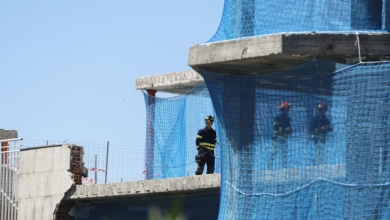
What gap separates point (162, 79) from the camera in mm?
26062

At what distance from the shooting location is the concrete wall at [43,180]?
24.2m

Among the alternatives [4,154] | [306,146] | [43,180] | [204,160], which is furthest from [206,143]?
[4,154]

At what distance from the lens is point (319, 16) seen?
17984 millimetres

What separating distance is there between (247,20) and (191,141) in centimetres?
533

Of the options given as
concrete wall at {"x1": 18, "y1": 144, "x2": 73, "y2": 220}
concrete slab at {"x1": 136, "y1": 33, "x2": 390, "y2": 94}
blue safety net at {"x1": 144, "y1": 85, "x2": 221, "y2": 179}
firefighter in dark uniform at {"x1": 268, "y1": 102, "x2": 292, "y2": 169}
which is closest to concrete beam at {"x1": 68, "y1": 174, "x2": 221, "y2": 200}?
concrete wall at {"x1": 18, "y1": 144, "x2": 73, "y2": 220}

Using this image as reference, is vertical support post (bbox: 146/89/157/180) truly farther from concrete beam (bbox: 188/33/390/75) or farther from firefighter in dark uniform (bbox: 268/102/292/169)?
firefighter in dark uniform (bbox: 268/102/292/169)

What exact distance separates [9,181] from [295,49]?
1020 cm

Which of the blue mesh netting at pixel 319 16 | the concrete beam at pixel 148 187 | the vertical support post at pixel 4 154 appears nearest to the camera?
the blue mesh netting at pixel 319 16

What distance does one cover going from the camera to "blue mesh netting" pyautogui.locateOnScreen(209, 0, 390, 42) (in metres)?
17.9

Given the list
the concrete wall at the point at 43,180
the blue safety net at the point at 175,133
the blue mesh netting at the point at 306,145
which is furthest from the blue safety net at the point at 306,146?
the concrete wall at the point at 43,180

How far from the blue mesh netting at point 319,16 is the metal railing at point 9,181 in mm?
8642

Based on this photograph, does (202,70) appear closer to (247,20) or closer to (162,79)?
(247,20)

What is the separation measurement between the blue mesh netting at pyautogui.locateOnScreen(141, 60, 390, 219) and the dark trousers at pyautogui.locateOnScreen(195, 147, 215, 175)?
118 inches

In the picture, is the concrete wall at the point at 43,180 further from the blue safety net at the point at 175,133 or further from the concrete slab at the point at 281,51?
the concrete slab at the point at 281,51
